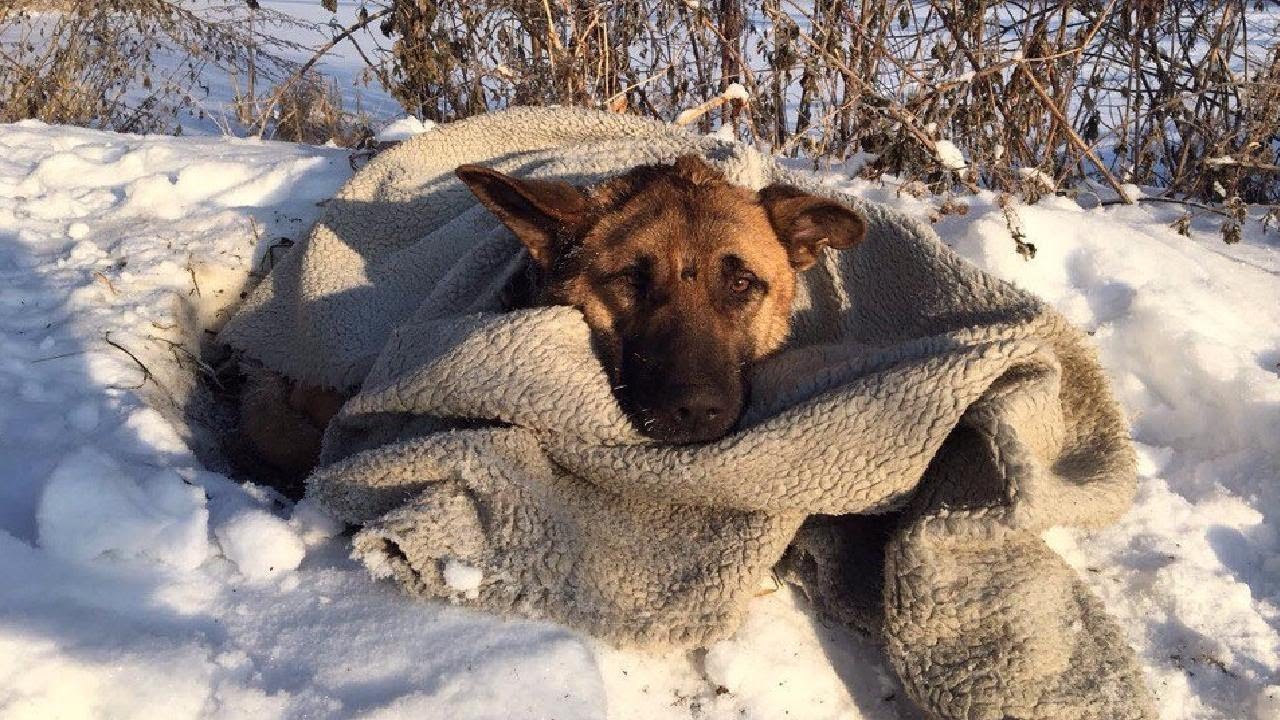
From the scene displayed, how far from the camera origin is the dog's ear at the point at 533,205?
2900 mm

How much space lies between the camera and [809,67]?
6031 mm

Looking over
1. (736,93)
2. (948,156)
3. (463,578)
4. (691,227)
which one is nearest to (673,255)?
(691,227)

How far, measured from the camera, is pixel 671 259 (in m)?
2.98

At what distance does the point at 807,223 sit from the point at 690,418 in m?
1.10

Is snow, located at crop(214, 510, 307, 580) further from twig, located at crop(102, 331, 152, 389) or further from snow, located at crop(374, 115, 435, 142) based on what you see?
snow, located at crop(374, 115, 435, 142)

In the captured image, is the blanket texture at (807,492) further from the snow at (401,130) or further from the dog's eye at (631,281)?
the snow at (401,130)

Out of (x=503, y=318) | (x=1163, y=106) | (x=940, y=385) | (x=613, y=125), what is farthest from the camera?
(x=1163, y=106)

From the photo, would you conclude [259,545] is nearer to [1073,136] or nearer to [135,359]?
[135,359]

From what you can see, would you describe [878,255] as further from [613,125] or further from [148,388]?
[148,388]

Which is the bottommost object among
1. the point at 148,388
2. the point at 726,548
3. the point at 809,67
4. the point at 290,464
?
the point at 290,464

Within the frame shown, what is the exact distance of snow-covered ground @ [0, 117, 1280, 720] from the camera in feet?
6.33

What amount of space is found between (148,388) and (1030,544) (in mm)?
3045

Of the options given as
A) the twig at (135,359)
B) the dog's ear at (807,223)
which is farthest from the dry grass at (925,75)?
the twig at (135,359)

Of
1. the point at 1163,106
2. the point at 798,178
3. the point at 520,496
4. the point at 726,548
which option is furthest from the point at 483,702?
the point at 1163,106
